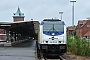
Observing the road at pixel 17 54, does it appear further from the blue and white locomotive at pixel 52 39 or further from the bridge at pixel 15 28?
the bridge at pixel 15 28

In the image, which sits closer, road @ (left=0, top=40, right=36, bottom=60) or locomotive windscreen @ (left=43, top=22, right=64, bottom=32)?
road @ (left=0, top=40, right=36, bottom=60)

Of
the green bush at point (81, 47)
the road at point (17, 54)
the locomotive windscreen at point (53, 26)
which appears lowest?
the road at point (17, 54)

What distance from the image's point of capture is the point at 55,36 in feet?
77.6

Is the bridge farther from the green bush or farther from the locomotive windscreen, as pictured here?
the locomotive windscreen

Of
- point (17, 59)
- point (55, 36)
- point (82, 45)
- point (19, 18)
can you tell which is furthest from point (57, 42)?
point (19, 18)

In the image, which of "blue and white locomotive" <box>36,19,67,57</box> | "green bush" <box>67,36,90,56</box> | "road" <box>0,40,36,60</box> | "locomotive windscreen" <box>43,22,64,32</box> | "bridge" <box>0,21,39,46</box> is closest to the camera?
"road" <box>0,40,36,60</box>

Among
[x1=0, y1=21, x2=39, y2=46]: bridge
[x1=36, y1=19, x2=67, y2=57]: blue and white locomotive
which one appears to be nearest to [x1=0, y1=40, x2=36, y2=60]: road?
[x1=36, y1=19, x2=67, y2=57]: blue and white locomotive

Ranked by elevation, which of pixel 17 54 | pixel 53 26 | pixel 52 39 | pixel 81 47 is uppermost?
pixel 53 26

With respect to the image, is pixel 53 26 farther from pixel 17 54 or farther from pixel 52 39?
pixel 17 54

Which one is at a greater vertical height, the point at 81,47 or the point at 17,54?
the point at 81,47

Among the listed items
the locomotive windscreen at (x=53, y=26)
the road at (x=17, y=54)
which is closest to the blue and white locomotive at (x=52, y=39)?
the locomotive windscreen at (x=53, y=26)

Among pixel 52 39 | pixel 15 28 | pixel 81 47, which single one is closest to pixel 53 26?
pixel 52 39

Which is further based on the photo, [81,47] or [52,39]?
[81,47]

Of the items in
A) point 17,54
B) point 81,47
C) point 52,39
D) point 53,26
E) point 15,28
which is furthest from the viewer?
point 15,28
